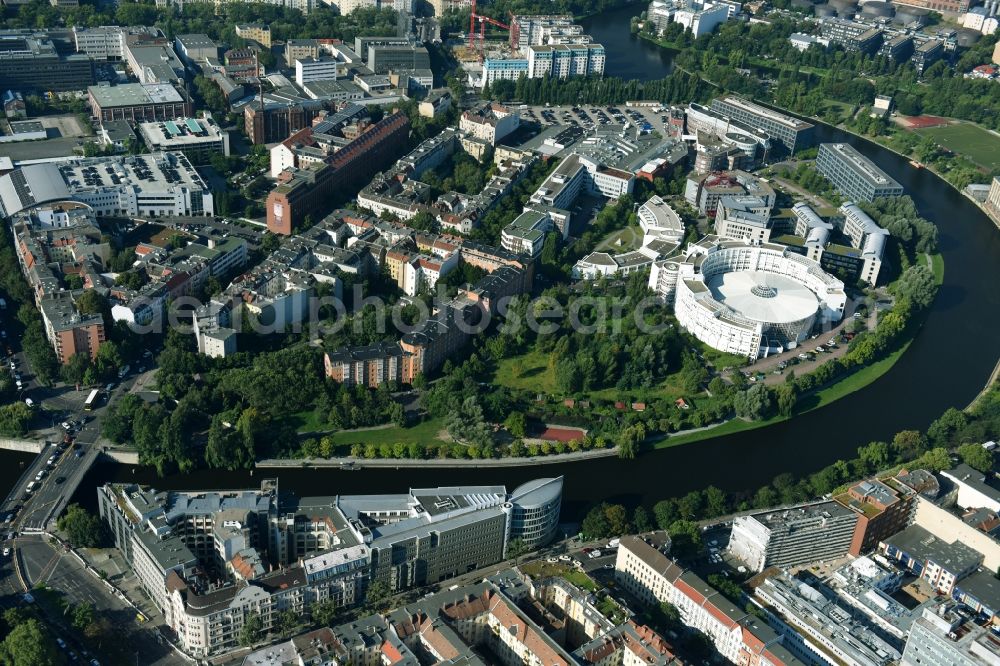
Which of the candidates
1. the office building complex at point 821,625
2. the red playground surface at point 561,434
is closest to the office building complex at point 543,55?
the red playground surface at point 561,434

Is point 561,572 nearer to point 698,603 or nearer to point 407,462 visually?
point 698,603

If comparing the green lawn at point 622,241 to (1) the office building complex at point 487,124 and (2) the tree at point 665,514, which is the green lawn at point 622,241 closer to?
(1) the office building complex at point 487,124

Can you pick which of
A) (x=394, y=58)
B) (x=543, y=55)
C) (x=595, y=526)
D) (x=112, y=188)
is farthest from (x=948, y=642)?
(x=394, y=58)

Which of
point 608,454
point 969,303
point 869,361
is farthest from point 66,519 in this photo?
point 969,303

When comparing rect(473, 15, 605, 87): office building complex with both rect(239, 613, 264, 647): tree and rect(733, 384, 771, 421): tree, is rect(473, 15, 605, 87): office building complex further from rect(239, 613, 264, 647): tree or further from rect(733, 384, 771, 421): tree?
rect(239, 613, 264, 647): tree

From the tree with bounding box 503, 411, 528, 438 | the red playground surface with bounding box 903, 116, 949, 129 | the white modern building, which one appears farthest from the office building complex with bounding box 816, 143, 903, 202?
the white modern building

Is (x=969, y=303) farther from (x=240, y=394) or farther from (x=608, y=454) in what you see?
(x=240, y=394)

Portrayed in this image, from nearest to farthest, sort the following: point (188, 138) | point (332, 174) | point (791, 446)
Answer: point (791, 446) → point (332, 174) → point (188, 138)
